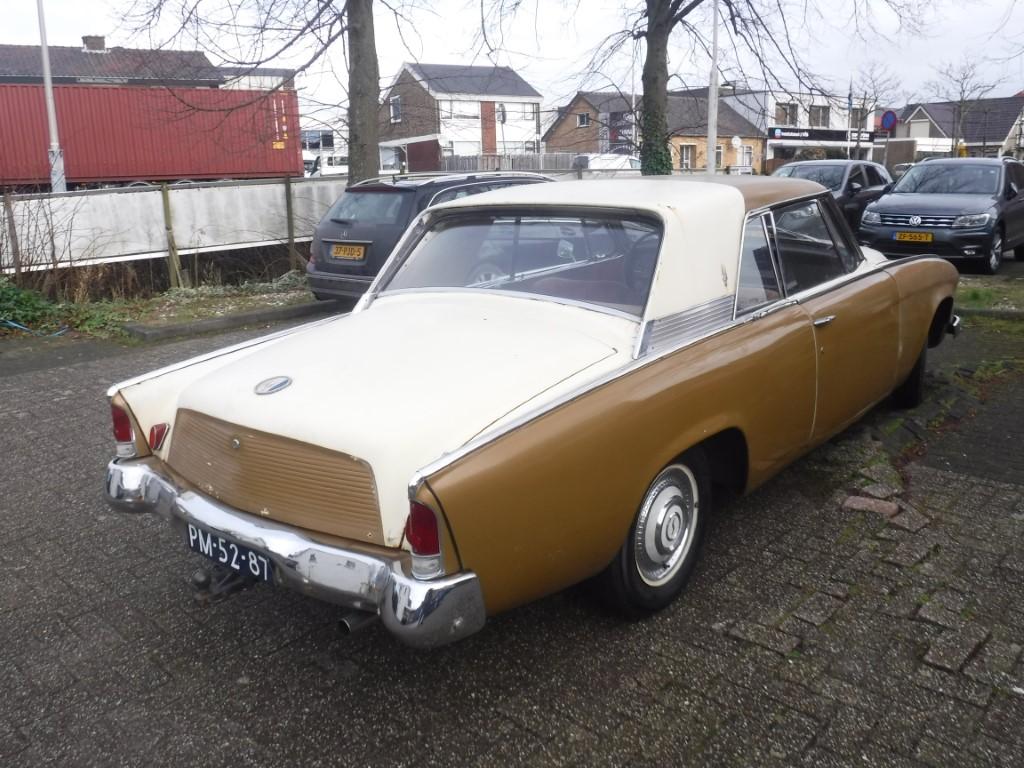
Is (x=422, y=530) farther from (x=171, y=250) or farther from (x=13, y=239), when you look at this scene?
(x=171, y=250)

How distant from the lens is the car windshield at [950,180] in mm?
12320

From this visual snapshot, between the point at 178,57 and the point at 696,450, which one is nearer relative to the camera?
the point at 696,450

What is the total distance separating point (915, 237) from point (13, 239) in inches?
423

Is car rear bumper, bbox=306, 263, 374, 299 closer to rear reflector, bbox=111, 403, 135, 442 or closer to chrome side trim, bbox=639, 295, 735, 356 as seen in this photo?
rear reflector, bbox=111, 403, 135, 442

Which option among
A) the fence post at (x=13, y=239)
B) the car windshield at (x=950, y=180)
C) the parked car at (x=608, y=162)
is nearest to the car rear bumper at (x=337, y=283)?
the fence post at (x=13, y=239)

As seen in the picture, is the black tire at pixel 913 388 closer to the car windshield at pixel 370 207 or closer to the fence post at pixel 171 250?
the car windshield at pixel 370 207

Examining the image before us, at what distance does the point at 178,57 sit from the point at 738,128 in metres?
47.3

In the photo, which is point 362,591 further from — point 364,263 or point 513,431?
point 364,263

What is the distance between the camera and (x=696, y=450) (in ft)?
11.0

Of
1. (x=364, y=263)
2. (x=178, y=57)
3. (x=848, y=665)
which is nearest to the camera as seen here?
(x=848, y=665)

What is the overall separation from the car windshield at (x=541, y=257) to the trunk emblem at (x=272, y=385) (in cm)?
112

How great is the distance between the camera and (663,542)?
3.20m

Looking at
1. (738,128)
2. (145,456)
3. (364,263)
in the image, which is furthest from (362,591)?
(738,128)

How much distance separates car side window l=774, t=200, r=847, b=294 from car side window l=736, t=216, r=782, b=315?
0.34 feet
